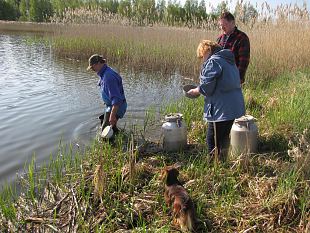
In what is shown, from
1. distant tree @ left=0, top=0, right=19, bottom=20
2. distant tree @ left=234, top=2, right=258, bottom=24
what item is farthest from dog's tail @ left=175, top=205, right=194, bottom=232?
distant tree @ left=0, top=0, right=19, bottom=20

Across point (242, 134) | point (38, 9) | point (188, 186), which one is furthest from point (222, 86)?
point (38, 9)

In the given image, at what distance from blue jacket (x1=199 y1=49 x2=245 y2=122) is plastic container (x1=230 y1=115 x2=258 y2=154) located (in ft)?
0.35

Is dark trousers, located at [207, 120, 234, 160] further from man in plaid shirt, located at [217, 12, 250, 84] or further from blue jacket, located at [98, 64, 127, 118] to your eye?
blue jacket, located at [98, 64, 127, 118]

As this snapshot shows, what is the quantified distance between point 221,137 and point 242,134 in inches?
10.8

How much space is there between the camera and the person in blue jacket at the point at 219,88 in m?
4.07

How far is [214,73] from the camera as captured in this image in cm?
404

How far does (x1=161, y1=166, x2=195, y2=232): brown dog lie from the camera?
9.81 feet

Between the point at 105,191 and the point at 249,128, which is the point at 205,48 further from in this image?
the point at 105,191

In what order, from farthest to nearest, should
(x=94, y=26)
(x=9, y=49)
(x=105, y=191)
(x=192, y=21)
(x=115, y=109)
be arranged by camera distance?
(x=9, y=49)
(x=94, y=26)
(x=192, y=21)
(x=115, y=109)
(x=105, y=191)

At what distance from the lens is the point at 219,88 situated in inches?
163

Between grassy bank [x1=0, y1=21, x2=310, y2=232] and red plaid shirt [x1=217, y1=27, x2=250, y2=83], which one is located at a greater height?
red plaid shirt [x1=217, y1=27, x2=250, y2=83]

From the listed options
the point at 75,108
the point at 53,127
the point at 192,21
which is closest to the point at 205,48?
the point at 53,127

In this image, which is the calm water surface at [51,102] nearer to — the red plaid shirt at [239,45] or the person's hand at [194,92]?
the person's hand at [194,92]

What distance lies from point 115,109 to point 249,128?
6.30 ft
